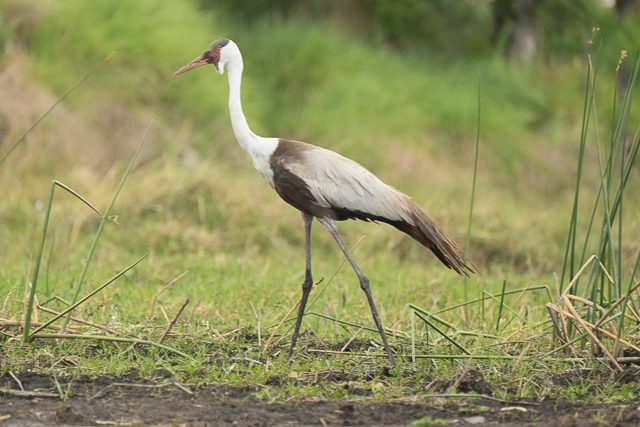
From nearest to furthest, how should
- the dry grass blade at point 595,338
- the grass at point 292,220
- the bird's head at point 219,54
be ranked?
1. the dry grass blade at point 595,338
2. the grass at point 292,220
3. the bird's head at point 219,54

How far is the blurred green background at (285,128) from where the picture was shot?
24.5 feet

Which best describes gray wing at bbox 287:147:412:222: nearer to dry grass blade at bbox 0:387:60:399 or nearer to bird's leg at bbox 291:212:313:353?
bird's leg at bbox 291:212:313:353

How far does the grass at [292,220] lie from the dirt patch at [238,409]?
0.12 meters

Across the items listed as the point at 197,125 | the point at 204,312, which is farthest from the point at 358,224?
the point at 204,312

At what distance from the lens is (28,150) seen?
8.83 m

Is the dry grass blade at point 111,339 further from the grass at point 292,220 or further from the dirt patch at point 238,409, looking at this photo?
the dirt patch at point 238,409

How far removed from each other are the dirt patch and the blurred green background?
1058 mm

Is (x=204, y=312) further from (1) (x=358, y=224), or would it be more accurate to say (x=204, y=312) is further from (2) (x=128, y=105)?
(2) (x=128, y=105)

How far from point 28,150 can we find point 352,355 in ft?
16.4

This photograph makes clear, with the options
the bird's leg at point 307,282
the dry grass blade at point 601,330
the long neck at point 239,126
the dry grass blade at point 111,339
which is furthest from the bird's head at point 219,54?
the dry grass blade at point 601,330

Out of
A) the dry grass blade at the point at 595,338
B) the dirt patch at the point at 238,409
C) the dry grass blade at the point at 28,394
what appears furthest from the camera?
the dry grass blade at the point at 595,338

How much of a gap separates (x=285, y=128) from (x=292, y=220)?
8.83 feet

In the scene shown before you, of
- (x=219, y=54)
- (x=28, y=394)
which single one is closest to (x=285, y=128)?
(x=219, y=54)

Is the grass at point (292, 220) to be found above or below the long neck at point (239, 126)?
below
